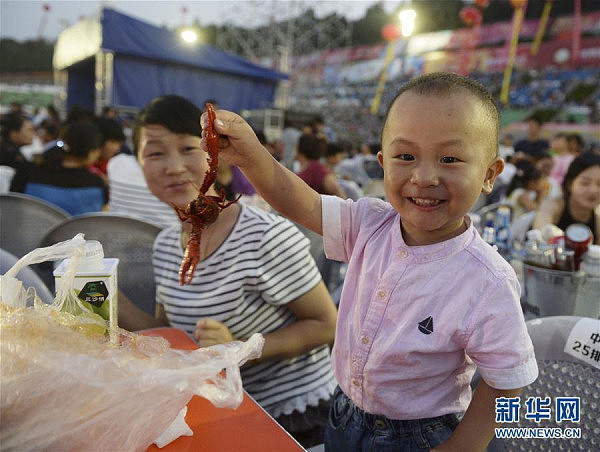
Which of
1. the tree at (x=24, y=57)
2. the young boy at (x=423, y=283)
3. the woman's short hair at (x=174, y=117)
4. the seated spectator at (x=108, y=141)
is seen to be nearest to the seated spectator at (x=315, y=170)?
the seated spectator at (x=108, y=141)

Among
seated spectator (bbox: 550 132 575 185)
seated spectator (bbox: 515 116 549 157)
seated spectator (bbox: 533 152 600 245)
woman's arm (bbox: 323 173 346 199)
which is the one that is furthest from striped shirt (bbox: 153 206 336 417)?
seated spectator (bbox: 515 116 549 157)

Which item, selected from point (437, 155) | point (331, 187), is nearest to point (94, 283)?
point (437, 155)

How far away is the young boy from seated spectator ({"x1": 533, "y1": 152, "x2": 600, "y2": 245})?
2079 mm

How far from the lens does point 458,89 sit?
98cm

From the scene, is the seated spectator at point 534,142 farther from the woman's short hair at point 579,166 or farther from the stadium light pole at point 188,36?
the stadium light pole at point 188,36

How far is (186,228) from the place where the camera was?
174 centimetres

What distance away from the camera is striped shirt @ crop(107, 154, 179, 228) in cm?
345

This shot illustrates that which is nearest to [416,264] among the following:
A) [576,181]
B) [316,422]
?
[316,422]

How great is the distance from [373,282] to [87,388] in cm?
70

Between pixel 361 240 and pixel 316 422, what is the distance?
84cm

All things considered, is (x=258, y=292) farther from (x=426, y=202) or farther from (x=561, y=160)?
(x=561, y=160)

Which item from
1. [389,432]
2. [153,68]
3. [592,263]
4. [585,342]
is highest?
[153,68]

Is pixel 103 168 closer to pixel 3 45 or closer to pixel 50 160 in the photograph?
pixel 50 160

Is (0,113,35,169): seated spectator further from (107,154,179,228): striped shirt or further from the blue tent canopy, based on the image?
the blue tent canopy
